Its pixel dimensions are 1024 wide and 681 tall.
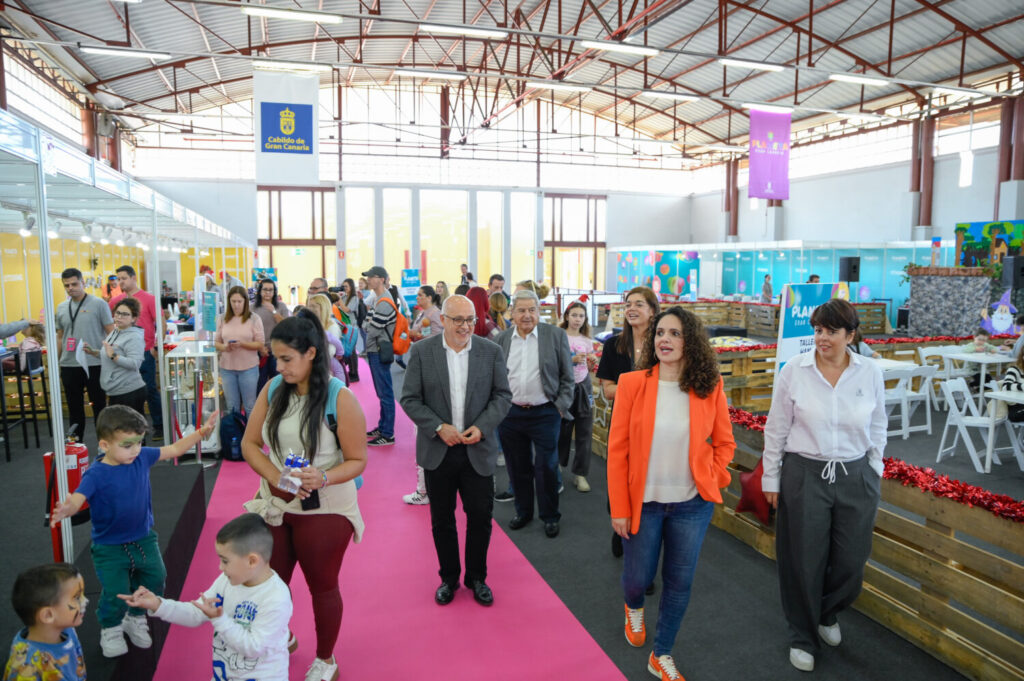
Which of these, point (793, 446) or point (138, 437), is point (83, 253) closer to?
point (138, 437)

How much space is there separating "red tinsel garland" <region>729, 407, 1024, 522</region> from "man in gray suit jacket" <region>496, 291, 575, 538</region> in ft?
5.79

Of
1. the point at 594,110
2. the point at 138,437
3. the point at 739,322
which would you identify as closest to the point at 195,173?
the point at 594,110

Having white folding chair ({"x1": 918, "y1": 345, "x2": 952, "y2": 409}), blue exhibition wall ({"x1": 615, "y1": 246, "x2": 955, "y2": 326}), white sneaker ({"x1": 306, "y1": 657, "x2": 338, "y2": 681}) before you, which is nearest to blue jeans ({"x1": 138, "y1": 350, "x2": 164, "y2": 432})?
white sneaker ({"x1": 306, "y1": 657, "x2": 338, "y2": 681})

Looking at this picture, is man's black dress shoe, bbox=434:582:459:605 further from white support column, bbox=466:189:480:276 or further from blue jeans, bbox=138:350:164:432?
white support column, bbox=466:189:480:276

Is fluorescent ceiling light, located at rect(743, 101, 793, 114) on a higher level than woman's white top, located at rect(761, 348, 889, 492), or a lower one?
higher

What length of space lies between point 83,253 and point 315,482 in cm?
1216

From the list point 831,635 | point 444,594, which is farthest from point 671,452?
point 444,594

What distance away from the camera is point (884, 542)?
3180 millimetres

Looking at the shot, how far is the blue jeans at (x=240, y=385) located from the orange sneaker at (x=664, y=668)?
4005 mm

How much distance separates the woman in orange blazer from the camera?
2537 mm

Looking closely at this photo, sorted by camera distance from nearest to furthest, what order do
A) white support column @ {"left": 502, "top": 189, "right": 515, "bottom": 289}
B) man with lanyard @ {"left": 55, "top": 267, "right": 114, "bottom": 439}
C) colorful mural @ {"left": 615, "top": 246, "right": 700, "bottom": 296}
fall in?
man with lanyard @ {"left": 55, "top": 267, "right": 114, "bottom": 439}, colorful mural @ {"left": 615, "top": 246, "right": 700, "bottom": 296}, white support column @ {"left": 502, "top": 189, "right": 515, "bottom": 289}

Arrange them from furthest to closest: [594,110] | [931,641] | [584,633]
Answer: [594,110]
[584,633]
[931,641]

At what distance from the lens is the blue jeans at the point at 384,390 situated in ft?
20.5

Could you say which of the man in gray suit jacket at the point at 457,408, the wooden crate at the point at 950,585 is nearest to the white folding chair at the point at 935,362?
the wooden crate at the point at 950,585
